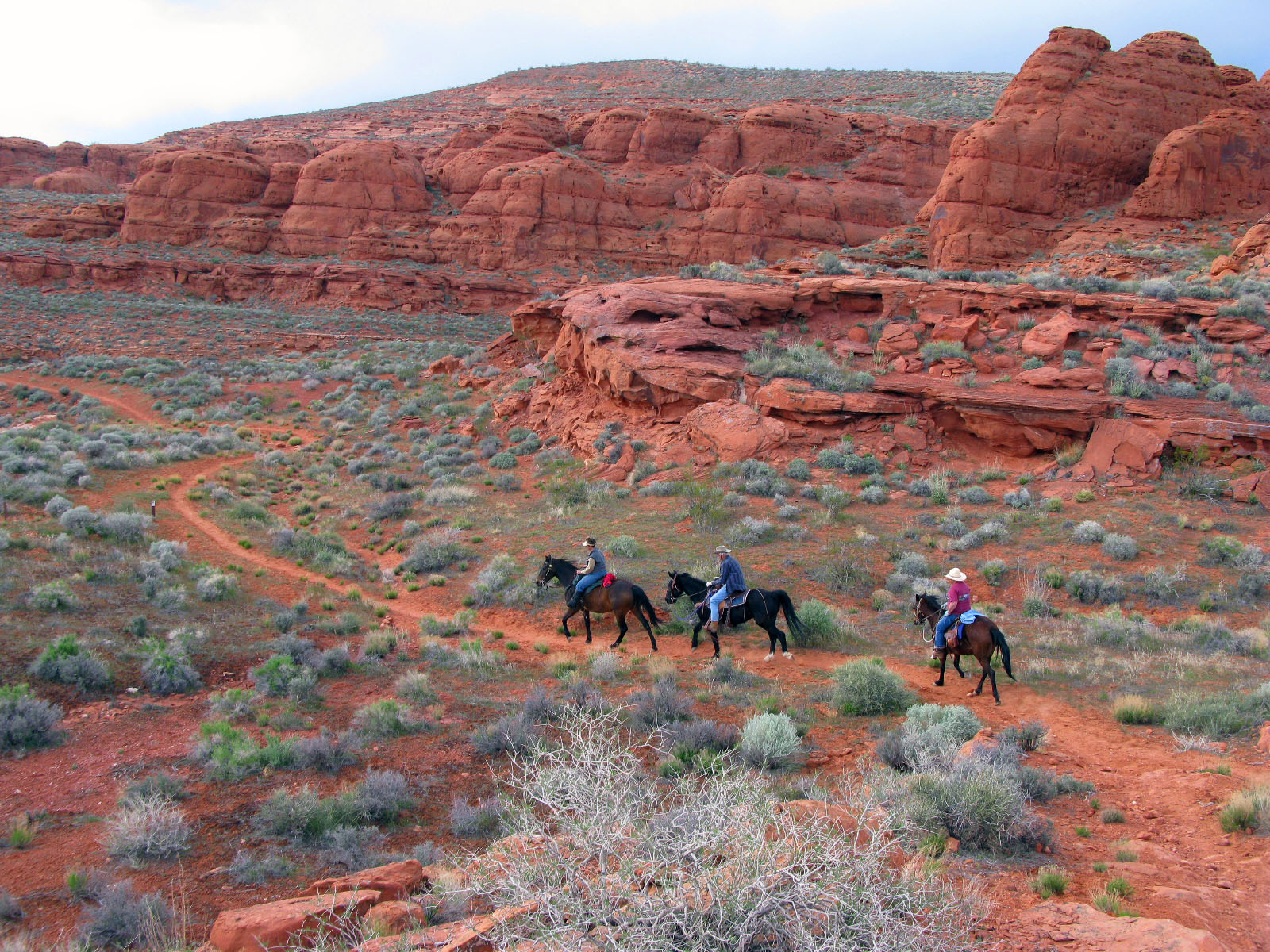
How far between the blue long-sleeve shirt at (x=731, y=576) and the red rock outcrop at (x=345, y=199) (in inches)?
1926

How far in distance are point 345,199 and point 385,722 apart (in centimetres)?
5233

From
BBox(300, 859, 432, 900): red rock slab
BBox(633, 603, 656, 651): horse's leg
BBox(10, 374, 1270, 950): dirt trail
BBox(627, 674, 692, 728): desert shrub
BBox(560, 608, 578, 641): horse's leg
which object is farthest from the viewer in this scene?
BBox(560, 608, 578, 641): horse's leg

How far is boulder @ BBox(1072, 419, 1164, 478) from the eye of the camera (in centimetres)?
1591

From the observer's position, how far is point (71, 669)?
8609mm

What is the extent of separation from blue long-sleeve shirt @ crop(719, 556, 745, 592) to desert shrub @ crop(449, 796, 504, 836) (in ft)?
17.6

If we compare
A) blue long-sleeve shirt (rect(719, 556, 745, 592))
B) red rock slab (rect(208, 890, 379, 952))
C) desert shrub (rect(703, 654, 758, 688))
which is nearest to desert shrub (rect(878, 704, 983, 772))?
A: desert shrub (rect(703, 654, 758, 688))

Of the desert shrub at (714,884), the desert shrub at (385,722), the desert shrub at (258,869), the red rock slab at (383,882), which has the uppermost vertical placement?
the desert shrub at (714,884)

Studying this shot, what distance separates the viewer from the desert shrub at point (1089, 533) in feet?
46.2

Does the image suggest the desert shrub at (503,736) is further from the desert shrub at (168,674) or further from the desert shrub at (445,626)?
the desert shrub at (445,626)

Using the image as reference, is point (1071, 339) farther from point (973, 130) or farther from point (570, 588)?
point (973, 130)

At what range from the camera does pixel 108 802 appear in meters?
6.49

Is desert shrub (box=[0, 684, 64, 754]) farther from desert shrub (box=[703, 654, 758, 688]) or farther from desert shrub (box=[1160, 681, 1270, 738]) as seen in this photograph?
desert shrub (box=[1160, 681, 1270, 738])

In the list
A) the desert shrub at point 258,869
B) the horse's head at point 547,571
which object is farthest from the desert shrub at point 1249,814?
the horse's head at point 547,571

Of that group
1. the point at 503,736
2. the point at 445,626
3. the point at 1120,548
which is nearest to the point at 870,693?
→ the point at 503,736
